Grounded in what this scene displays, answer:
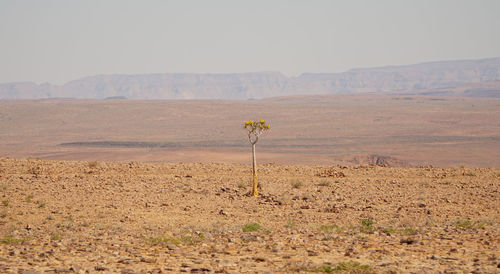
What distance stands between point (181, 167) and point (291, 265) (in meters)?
15.0

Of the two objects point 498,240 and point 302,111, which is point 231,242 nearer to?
point 498,240

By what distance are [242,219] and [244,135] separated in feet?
226

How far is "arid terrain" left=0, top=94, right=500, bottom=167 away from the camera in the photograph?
55812 millimetres

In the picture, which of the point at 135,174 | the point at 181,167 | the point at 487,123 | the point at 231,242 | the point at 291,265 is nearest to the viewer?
the point at 291,265

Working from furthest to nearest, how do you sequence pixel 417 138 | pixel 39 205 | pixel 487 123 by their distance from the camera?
pixel 487 123 < pixel 417 138 < pixel 39 205

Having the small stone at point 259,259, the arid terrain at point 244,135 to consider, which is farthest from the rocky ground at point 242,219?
the arid terrain at point 244,135

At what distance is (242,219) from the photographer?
1370 centimetres

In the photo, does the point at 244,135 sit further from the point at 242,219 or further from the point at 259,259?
the point at 259,259

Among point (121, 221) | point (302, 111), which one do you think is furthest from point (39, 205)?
point (302, 111)

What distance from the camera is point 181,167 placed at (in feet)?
75.7

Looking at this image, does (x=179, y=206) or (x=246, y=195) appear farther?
(x=246, y=195)

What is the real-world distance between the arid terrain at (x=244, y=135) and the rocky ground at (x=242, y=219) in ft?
91.9

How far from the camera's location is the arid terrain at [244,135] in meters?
55.8

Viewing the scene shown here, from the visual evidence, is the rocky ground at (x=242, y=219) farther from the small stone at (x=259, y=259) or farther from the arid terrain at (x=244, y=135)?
the arid terrain at (x=244, y=135)
